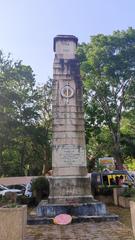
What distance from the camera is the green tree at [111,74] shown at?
72.0 ft

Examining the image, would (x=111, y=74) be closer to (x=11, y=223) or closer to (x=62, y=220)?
(x=62, y=220)

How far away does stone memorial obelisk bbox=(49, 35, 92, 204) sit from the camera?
12.2 metres

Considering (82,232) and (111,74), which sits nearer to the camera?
(82,232)

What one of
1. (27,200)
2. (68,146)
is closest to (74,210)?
(68,146)

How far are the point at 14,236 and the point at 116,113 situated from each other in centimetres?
1773

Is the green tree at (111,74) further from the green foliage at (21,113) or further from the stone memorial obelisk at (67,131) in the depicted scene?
the stone memorial obelisk at (67,131)

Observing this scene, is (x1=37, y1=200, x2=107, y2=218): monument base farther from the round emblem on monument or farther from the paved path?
the round emblem on monument

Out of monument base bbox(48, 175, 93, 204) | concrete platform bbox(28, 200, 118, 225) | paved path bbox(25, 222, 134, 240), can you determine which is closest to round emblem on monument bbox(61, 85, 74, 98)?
monument base bbox(48, 175, 93, 204)

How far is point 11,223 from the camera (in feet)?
21.1

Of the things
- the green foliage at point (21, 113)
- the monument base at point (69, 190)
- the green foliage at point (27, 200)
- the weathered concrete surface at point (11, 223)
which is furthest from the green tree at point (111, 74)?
the weathered concrete surface at point (11, 223)

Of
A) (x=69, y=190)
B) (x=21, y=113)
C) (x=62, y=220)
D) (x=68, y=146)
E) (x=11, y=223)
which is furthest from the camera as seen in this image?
(x=21, y=113)

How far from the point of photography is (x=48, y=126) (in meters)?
30.8

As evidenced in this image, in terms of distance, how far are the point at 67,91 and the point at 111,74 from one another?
9390 millimetres

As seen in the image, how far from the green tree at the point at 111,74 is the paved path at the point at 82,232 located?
13.7m
